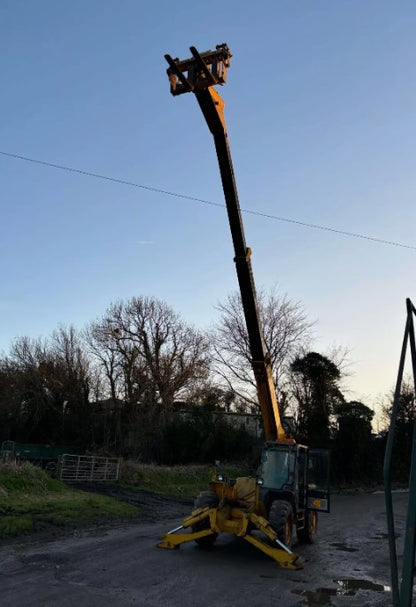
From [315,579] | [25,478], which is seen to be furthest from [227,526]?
[25,478]

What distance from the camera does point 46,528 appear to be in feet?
47.3

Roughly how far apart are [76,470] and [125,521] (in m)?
11.7

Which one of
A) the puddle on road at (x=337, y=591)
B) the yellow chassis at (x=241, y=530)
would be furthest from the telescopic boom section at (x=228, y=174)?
the puddle on road at (x=337, y=591)

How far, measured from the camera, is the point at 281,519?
1157cm

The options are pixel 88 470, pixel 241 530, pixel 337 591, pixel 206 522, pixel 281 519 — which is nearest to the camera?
pixel 337 591

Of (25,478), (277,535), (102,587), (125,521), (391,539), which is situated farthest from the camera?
(25,478)

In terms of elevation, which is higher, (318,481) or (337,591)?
(318,481)

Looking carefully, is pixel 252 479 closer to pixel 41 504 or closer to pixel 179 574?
pixel 179 574

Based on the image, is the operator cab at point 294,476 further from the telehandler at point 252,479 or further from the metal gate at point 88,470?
the metal gate at point 88,470

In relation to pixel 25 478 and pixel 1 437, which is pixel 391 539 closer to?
pixel 25 478

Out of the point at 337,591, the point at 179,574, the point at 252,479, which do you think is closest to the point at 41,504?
the point at 252,479

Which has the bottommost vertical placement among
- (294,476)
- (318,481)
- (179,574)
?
(179,574)

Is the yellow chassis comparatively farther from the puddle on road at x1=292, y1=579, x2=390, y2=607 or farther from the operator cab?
the puddle on road at x1=292, y1=579, x2=390, y2=607

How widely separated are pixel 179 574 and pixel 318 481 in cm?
601
